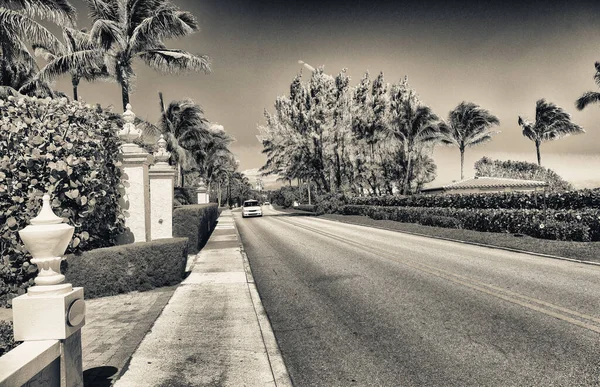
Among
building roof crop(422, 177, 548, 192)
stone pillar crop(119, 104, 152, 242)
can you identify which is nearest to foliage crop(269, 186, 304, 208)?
building roof crop(422, 177, 548, 192)

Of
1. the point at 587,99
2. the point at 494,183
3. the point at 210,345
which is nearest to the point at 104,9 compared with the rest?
the point at 210,345

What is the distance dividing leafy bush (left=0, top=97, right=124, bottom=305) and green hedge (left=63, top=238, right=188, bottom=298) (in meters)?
0.38

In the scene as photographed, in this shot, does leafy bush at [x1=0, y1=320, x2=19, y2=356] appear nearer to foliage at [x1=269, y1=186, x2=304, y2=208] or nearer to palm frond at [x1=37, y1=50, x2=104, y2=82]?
palm frond at [x1=37, y1=50, x2=104, y2=82]

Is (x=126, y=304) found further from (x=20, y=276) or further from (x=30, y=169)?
(x=30, y=169)

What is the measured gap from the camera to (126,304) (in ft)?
22.6

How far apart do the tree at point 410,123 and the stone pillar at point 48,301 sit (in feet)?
114

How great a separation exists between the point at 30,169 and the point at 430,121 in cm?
3329

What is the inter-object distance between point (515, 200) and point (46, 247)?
21.2m

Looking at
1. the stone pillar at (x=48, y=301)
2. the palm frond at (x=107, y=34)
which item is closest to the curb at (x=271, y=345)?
the stone pillar at (x=48, y=301)

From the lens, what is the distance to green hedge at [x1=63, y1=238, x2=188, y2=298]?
278 inches

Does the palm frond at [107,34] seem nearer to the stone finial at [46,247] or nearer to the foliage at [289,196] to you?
the stone finial at [46,247]

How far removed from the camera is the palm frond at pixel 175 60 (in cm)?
1727

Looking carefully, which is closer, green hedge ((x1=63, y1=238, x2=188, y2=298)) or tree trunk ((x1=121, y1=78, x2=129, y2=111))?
green hedge ((x1=63, y1=238, x2=188, y2=298))

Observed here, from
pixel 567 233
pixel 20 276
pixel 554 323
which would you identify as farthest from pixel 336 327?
pixel 567 233
